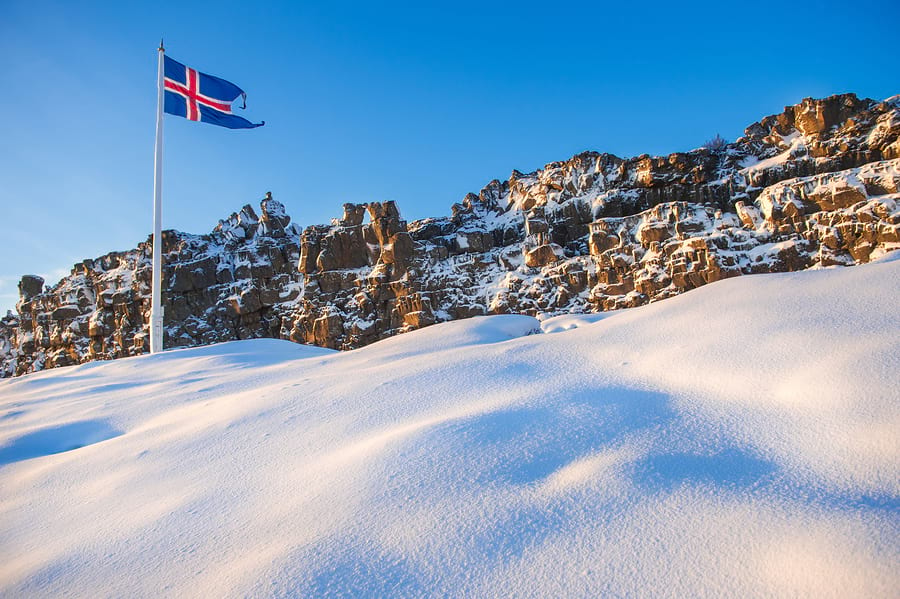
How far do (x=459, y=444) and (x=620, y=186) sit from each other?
5952cm

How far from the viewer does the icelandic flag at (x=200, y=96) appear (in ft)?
45.4

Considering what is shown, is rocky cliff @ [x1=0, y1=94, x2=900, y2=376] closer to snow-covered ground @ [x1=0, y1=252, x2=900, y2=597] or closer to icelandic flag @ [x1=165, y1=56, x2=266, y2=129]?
icelandic flag @ [x1=165, y1=56, x2=266, y2=129]

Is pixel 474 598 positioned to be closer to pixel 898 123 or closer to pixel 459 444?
pixel 459 444

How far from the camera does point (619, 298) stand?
47.3m

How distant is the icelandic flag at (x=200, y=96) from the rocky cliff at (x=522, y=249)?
113 feet

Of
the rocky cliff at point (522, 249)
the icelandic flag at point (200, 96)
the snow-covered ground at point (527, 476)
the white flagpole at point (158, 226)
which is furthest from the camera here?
the rocky cliff at point (522, 249)

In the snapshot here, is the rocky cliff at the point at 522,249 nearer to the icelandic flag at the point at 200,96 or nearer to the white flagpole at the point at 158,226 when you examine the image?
the icelandic flag at the point at 200,96

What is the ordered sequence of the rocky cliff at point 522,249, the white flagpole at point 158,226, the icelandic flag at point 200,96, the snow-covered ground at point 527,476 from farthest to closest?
the rocky cliff at point 522,249 → the icelandic flag at point 200,96 → the white flagpole at point 158,226 → the snow-covered ground at point 527,476

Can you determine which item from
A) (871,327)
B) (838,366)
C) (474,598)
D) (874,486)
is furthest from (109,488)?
(871,327)

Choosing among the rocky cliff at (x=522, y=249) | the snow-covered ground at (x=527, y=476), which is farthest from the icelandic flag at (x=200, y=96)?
the rocky cliff at (x=522, y=249)

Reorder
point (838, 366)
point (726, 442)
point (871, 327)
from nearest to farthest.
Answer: point (726, 442)
point (838, 366)
point (871, 327)

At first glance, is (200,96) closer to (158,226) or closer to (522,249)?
(158,226)

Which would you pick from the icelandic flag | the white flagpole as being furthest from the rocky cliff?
the white flagpole

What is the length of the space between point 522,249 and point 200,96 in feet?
148
